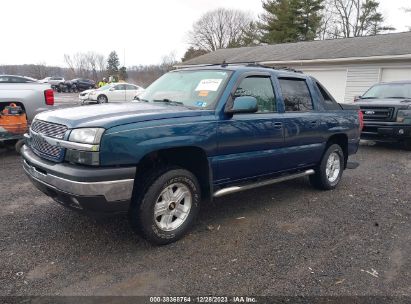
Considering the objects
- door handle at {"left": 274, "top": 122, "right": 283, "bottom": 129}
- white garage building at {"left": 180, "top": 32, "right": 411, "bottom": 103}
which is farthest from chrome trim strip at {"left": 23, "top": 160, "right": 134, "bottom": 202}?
white garage building at {"left": 180, "top": 32, "right": 411, "bottom": 103}

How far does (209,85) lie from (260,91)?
2.51 ft

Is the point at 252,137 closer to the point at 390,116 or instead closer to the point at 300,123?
the point at 300,123

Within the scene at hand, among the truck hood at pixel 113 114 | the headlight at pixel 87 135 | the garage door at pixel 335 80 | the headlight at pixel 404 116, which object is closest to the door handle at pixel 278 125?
the truck hood at pixel 113 114

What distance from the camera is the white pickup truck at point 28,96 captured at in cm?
716

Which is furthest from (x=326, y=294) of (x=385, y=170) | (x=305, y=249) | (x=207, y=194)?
(x=385, y=170)

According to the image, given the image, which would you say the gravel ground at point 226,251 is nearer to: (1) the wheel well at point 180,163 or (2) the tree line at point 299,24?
(1) the wheel well at point 180,163

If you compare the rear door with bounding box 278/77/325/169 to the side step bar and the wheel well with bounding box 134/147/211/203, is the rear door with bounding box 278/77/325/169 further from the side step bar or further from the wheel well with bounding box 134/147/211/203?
the wheel well with bounding box 134/147/211/203

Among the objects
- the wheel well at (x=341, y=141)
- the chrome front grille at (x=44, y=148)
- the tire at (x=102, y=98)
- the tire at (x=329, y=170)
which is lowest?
the tire at (x=102, y=98)

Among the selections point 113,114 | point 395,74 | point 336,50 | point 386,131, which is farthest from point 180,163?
point 336,50

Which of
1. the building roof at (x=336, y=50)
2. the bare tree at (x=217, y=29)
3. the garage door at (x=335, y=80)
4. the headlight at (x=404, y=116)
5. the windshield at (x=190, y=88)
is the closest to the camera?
the windshield at (x=190, y=88)

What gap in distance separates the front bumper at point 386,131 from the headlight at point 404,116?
117mm

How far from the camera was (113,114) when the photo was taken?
3518 mm

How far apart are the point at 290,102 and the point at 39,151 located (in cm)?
328

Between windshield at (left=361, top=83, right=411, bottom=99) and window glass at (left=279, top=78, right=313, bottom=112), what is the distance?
6.73m
